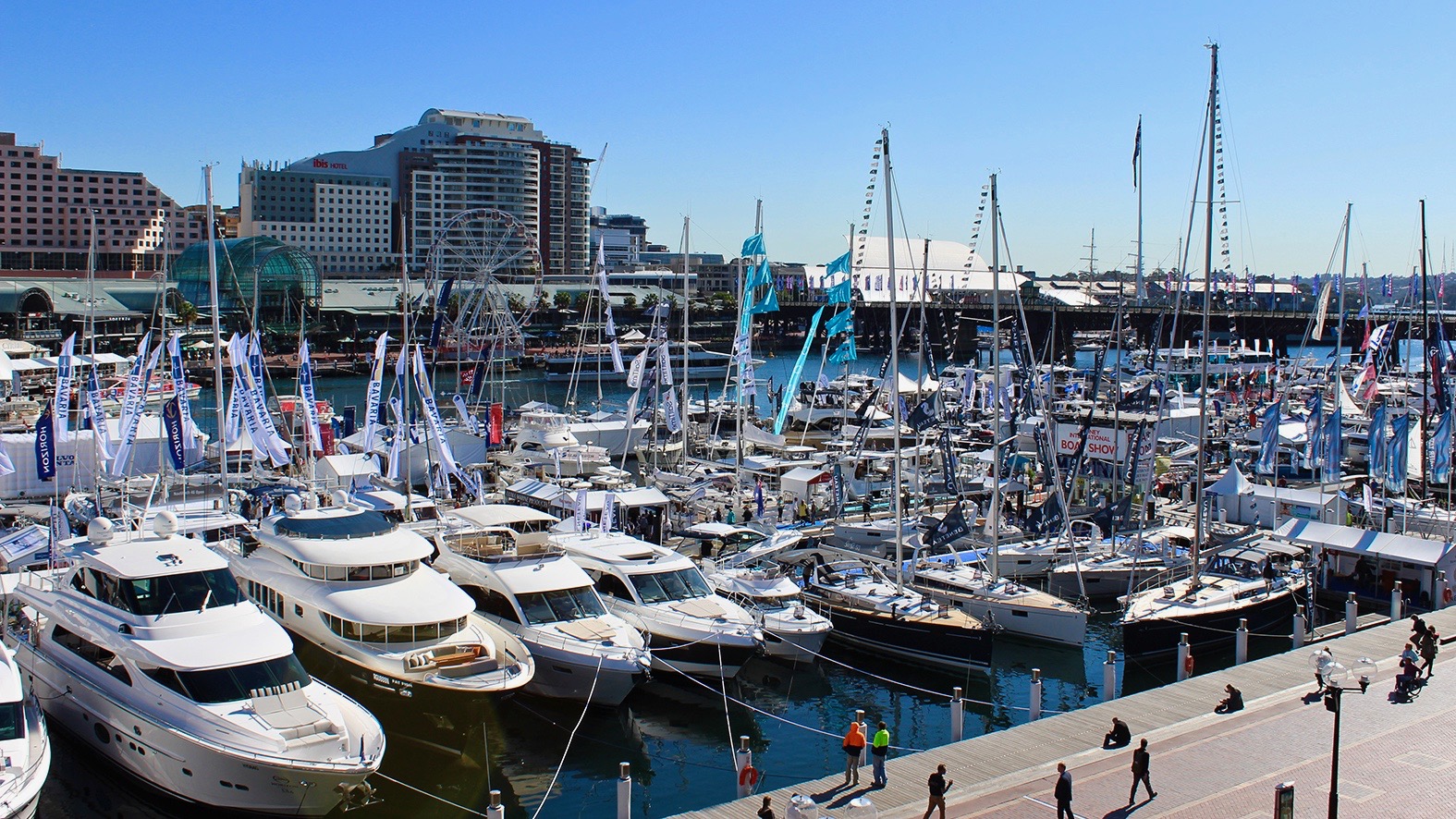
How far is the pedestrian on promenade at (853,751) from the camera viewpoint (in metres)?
16.7

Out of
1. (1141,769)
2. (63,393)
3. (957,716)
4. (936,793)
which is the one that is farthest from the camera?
(63,393)

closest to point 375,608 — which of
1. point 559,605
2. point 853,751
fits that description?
point 559,605

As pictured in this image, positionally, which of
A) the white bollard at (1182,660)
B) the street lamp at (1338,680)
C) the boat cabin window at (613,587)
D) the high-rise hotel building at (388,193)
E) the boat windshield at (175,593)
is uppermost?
the high-rise hotel building at (388,193)

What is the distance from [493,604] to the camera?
23844 millimetres

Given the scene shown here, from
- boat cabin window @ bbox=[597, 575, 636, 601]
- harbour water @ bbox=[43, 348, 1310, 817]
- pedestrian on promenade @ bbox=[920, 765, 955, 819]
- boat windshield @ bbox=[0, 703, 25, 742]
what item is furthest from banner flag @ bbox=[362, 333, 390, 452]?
pedestrian on promenade @ bbox=[920, 765, 955, 819]

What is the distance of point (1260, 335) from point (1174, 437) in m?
87.2

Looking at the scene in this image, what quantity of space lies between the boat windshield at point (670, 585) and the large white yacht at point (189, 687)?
25.0 ft

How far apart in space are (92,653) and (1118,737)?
1573cm

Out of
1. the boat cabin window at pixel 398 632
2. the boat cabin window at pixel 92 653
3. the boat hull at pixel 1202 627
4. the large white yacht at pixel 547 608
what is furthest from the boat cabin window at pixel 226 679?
the boat hull at pixel 1202 627

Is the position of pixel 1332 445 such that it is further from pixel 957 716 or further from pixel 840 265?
pixel 957 716

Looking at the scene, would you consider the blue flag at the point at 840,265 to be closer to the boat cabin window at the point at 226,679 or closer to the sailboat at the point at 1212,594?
the sailboat at the point at 1212,594

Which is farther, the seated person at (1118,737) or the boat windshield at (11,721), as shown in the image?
the seated person at (1118,737)

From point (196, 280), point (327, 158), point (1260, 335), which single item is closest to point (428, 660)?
point (196, 280)

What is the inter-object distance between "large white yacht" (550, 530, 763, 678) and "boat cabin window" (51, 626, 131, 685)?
30.2 ft
